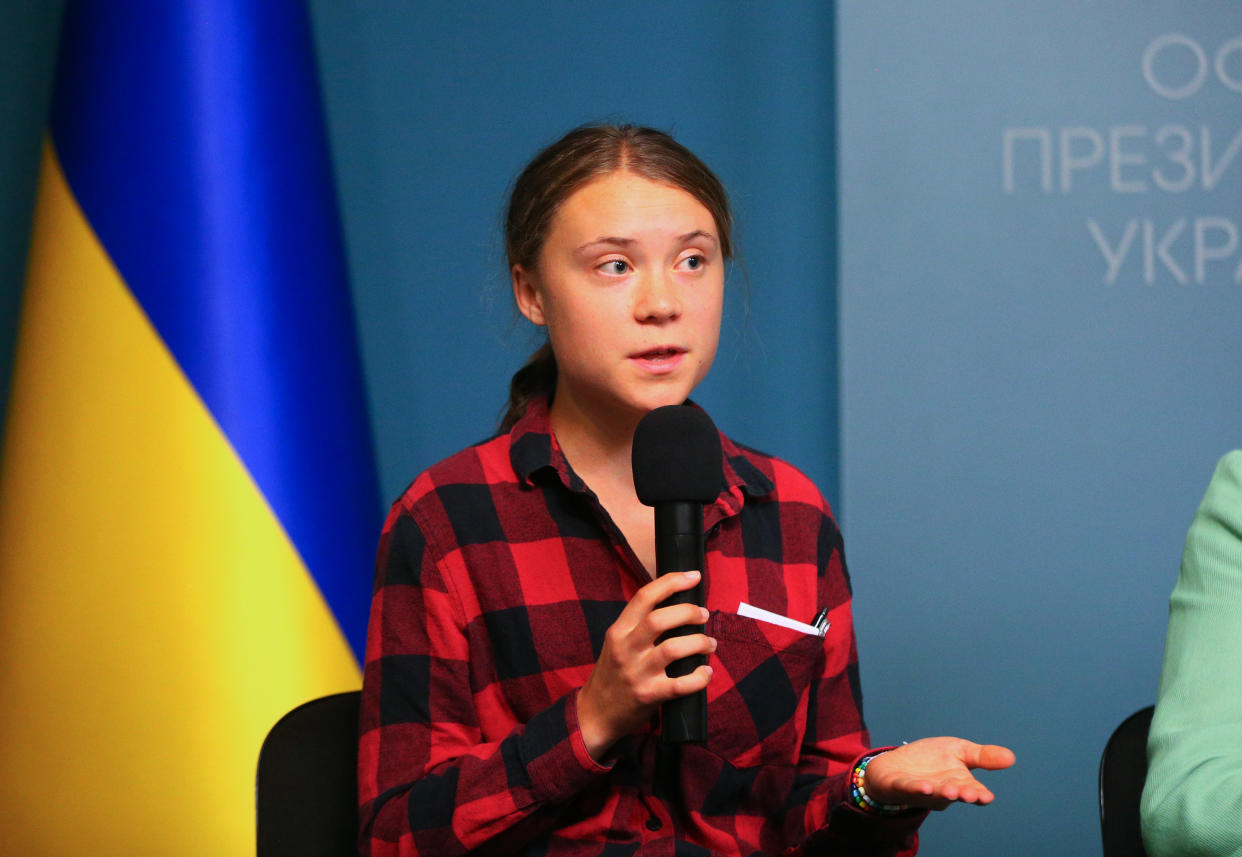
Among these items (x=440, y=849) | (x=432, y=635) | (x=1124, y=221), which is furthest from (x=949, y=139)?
(x=440, y=849)

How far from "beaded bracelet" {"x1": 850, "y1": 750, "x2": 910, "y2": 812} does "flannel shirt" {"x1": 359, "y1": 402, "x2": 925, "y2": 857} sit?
0.02 meters

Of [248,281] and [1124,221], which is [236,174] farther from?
[1124,221]

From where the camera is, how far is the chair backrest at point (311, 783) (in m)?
1.21

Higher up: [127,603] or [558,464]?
[558,464]

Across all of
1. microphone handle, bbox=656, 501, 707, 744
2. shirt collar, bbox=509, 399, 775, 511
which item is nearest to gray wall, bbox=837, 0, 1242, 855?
shirt collar, bbox=509, 399, 775, 511

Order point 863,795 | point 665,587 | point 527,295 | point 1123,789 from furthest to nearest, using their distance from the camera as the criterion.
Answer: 1. point 527,295
2. point 1123,789
3. point 863,795
4. point 665,587

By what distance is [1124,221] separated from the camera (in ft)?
7.06

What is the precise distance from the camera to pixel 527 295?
139 centimetres

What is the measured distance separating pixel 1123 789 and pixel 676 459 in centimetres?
64

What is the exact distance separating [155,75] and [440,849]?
4.25 feet

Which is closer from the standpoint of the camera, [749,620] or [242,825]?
[749,620]

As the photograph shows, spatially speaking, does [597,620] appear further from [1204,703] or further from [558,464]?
[1204,703]

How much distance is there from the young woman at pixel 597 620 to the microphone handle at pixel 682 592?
0.42 feet

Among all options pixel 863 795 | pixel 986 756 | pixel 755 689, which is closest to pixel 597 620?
pixel 755 689
